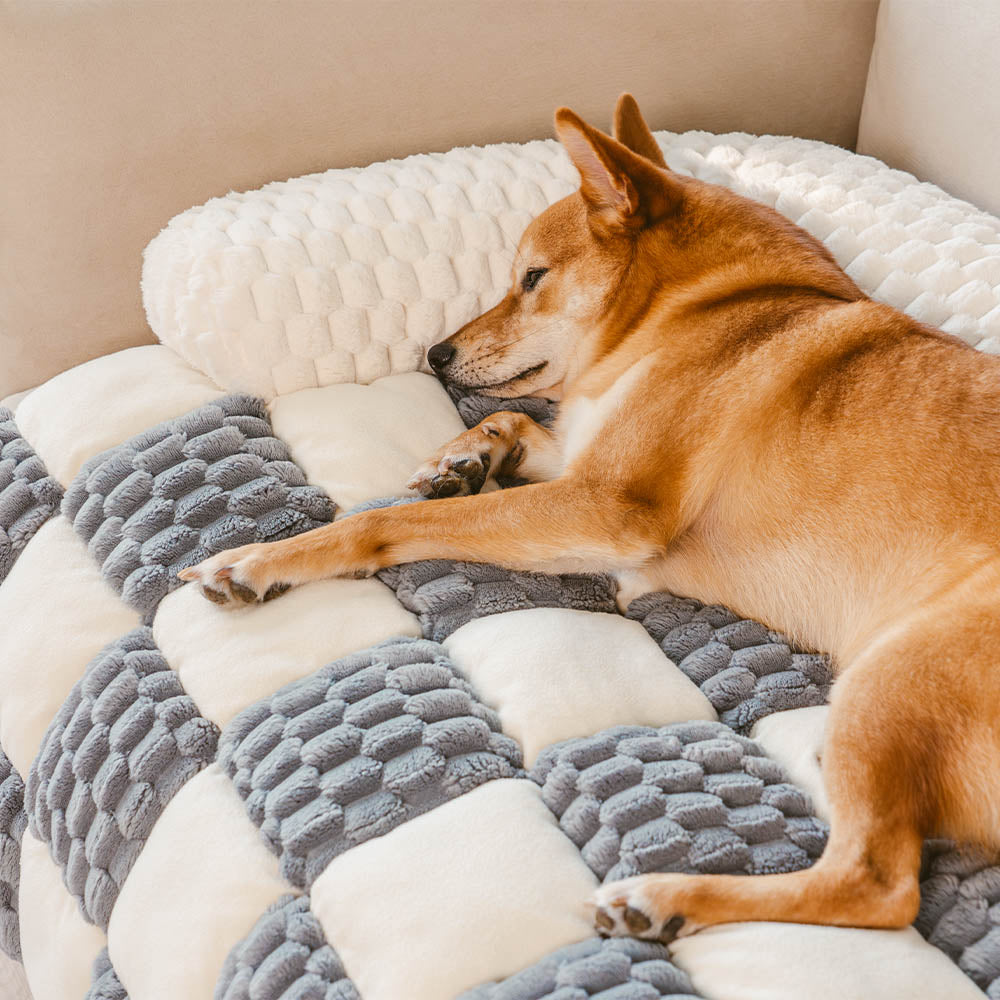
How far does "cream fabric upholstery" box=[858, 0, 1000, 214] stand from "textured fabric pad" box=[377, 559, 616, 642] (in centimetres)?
127

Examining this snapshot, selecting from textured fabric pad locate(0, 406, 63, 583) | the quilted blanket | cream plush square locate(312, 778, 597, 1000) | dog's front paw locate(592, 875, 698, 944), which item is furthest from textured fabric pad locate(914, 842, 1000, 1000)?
textured fabric pad locate(0, 406, 63, 583)

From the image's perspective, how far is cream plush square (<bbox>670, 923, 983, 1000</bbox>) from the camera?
2.98 feet

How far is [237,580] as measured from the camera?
1358 mm

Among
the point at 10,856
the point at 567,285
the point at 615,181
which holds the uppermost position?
the point at 615,181

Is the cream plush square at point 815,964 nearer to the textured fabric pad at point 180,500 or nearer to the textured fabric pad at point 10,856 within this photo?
the textured fabric pad at point 180,500

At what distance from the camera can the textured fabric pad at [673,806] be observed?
106 cm

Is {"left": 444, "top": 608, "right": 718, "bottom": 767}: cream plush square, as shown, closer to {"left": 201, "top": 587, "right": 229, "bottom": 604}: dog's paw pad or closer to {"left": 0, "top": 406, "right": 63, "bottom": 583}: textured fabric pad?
{"left": 201, "top": 587, "right": 229, "bottom": 604}: dog's paw pad

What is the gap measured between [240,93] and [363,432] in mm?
801

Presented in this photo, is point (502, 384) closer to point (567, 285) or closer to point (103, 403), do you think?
point (567, 285)

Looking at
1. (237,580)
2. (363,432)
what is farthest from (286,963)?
(363,432)

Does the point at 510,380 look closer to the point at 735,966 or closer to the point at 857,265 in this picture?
the point at 857,265

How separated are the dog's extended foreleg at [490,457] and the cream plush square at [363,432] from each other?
5cm

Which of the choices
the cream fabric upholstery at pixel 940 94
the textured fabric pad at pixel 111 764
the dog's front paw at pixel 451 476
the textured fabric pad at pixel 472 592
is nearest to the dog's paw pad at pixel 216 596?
the textured fabric pad at pixel 111 764

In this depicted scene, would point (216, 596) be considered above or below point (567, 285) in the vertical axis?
below
